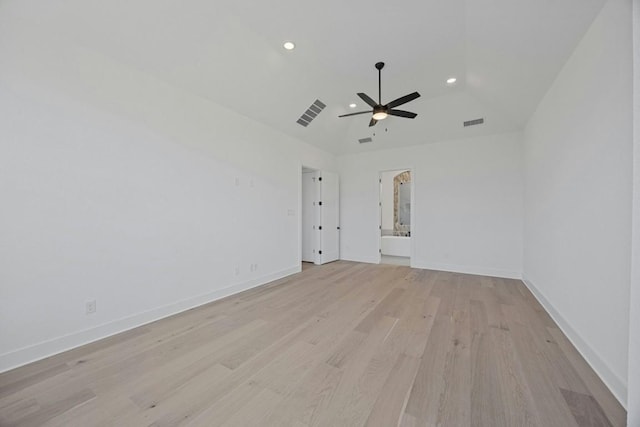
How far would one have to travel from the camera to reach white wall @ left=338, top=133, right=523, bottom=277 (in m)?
4.76

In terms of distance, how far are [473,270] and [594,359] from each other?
3267mm

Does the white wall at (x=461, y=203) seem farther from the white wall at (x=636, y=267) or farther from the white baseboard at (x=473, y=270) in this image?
the white wall at (x=636, y=267)

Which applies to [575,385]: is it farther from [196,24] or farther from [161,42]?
[161,42]

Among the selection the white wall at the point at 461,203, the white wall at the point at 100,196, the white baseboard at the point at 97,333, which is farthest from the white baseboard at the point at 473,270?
the white baseboard at the point at 97,333

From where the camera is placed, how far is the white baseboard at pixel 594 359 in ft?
5.25

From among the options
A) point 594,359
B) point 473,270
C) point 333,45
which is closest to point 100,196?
point 333,45

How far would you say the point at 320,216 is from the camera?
19.5 ft

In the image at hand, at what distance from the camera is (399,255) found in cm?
720

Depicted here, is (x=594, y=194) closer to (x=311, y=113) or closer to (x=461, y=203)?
(x=461, y=203)

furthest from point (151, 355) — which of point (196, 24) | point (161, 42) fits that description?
point (196, 24)

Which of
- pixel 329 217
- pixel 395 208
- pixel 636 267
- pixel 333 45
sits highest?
pixel 333 45

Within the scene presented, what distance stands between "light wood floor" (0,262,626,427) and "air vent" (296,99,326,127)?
3.38 meters

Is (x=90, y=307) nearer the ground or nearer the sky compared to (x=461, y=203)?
nearer the ground

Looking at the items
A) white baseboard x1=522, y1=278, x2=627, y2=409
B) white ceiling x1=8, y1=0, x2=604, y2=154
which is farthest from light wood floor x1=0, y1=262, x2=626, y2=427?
white ceiling x1=8, y1=0, x2=604, y2=154
